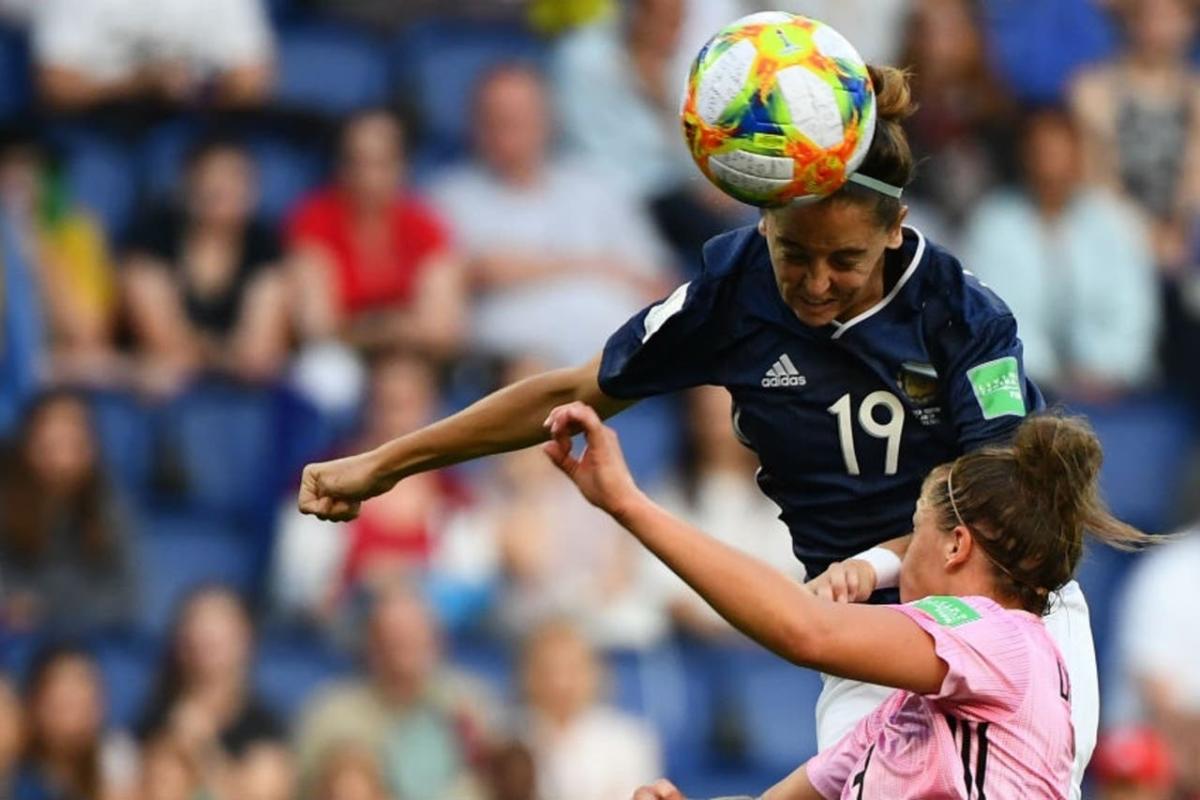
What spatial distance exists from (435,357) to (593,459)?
5.50 m

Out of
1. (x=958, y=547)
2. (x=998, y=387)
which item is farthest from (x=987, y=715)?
(x=998, y=387)

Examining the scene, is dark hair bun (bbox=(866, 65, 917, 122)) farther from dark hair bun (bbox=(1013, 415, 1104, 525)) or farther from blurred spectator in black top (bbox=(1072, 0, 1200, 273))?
blurred spectator in black top (bbox=(1072, 0, 1200, 273))

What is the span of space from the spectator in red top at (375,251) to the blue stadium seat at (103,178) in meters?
0.68

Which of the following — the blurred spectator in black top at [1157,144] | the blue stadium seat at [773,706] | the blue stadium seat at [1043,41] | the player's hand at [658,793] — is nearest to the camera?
the player's hand at [658,793]

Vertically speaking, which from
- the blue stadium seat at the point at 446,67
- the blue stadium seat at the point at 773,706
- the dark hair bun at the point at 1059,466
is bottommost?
the blue stadium seat at the point at 773,706

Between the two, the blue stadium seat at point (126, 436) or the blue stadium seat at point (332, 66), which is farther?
the blue stadium seat at point (332, 66)

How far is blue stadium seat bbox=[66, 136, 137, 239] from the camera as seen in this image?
9.70 m

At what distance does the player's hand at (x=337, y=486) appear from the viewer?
505 centimetres

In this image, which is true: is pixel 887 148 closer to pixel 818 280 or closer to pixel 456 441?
pixel 818 280

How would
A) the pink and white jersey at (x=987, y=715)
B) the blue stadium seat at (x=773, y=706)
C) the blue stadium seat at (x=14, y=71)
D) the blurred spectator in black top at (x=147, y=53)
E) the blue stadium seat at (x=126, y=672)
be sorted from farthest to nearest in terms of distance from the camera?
the blue stadium seat at (x=14, y=71) → the blurred spectator in black top at (x=147, y=53) → the blue stadium seat at (x=773, y=706) → the blue stadium seat at (x=126, y=672) → the pink and white jersey at (x=987, y=715)

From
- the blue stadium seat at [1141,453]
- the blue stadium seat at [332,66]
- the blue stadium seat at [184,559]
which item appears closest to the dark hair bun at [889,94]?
the blue stadium seat at [184,559]

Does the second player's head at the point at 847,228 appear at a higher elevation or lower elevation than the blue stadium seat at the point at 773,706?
higher

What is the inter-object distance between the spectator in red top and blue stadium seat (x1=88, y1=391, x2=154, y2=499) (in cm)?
83

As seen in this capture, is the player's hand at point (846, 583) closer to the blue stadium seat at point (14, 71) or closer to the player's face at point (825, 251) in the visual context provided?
the player's face at point (825, 251)
